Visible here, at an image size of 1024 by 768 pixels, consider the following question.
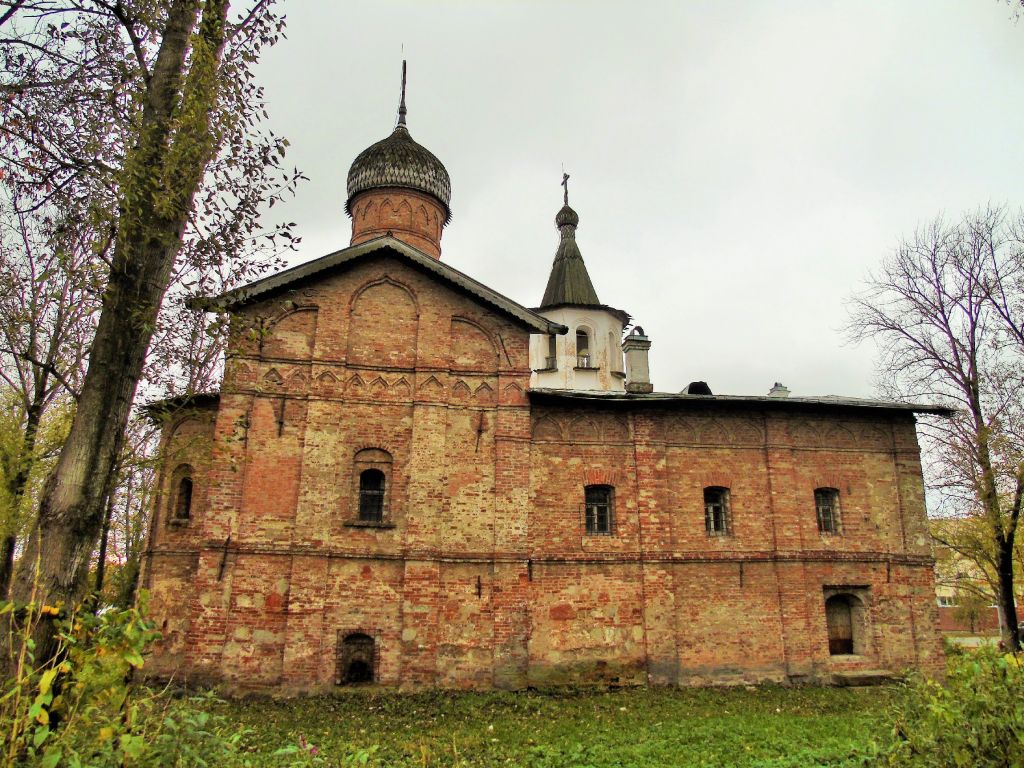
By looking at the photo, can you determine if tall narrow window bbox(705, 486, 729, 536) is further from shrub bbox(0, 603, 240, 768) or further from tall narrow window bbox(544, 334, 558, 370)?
shrub bbox(0, 603, 240, 768)

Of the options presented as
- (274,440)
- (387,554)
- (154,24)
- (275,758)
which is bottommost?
(275,758)

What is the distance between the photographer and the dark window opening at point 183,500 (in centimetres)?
1365

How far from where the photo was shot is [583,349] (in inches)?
971

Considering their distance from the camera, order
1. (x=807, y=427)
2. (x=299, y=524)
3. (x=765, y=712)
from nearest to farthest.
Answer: (x=765, y=712) < (x=299, y=524) < (x=807, y=427)

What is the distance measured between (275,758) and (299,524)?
7.59m

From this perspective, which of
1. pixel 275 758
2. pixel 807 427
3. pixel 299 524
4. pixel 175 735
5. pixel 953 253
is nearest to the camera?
pixel 175 735

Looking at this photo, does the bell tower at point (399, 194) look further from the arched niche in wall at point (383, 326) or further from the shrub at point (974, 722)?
the shrub at point (974, 722)

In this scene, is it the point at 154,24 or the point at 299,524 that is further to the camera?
the point at 299,524

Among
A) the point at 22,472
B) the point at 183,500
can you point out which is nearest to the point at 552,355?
the point at 183,500

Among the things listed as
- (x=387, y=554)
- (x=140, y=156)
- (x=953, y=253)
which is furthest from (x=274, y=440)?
(x=953, y=253)

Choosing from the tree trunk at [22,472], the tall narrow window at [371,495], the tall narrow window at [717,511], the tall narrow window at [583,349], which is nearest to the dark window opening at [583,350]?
the tall narrow window at [583,349]

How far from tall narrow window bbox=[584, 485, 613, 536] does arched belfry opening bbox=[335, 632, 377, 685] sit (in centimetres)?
478

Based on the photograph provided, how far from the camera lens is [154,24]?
6.36 m

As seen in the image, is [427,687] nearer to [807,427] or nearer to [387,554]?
[387,554]
